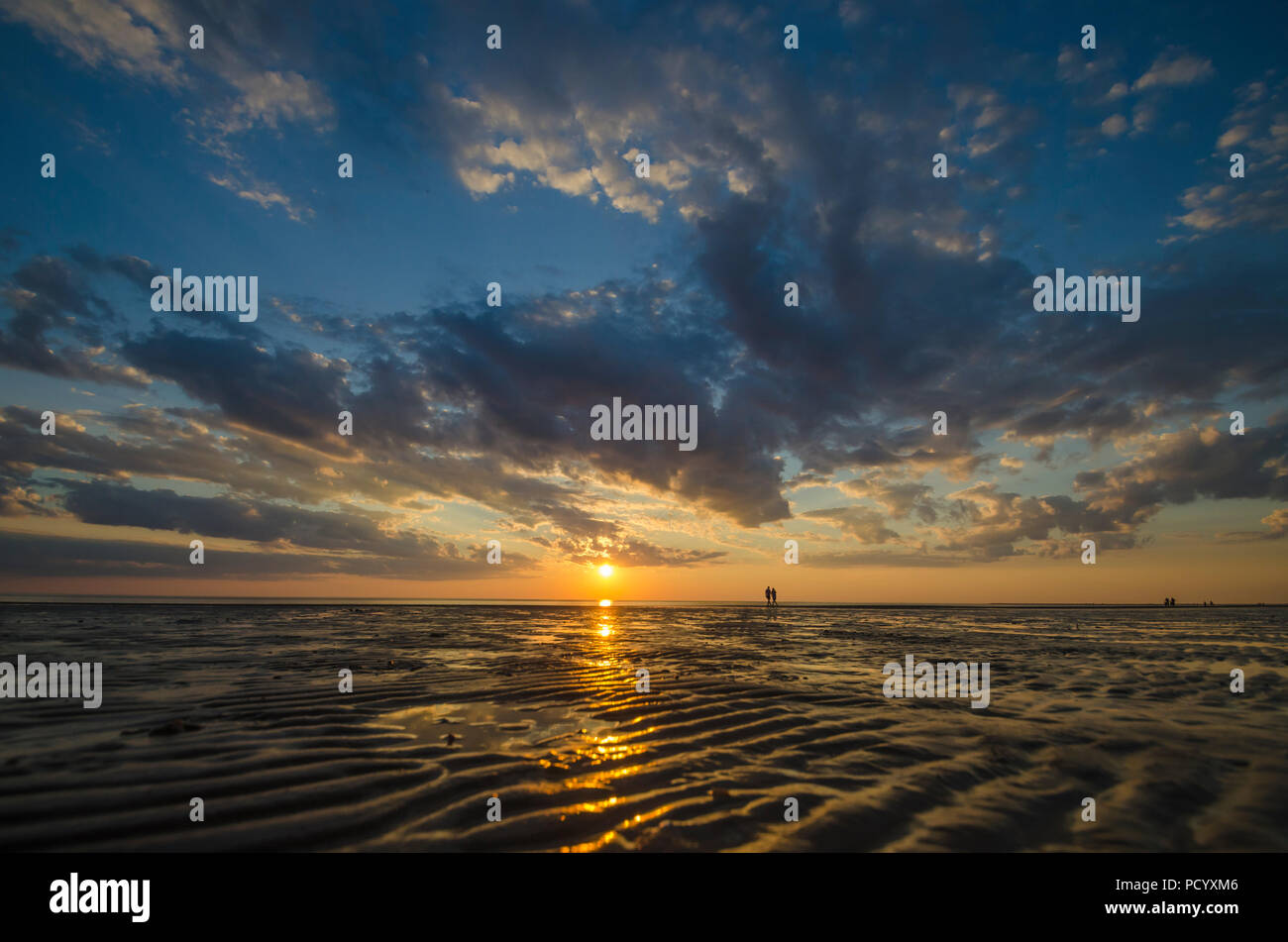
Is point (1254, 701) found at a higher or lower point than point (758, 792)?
lower

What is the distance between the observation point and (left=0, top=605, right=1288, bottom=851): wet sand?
4.63 metres

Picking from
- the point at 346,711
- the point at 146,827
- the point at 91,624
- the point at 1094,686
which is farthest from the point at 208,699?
the point at 91,624

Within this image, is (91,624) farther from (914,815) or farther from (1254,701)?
(1254,701)

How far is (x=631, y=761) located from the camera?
257 inches

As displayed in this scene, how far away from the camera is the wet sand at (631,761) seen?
15.2ft

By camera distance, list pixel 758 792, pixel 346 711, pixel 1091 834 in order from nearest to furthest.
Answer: pixel 1091 834 → pixel 758 792 → pixel 346 711

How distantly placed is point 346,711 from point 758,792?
6927 millimetres
